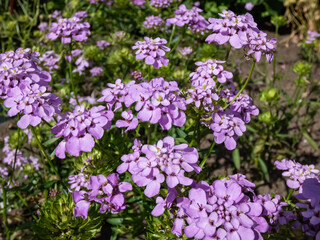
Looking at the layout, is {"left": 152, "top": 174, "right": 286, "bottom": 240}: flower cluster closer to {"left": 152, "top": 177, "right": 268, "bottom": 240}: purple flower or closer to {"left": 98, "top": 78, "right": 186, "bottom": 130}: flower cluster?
{"left": 152, "top": 177, "right": 268, "bottom": 240}: purple flower

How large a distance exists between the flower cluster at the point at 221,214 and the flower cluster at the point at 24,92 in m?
0.77

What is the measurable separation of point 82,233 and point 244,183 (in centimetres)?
98

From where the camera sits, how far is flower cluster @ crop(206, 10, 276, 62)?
145 centimetres

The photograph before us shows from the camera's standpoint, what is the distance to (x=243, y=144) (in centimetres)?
290

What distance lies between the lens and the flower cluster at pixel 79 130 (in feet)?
4.09

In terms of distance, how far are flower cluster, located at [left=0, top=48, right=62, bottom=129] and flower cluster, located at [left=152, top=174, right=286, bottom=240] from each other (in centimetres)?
77

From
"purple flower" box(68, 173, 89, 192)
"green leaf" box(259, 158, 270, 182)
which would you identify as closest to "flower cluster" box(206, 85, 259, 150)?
"purple flower" box(68, 173, 89, 192)

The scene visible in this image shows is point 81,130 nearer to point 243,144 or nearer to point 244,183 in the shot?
point 244,183

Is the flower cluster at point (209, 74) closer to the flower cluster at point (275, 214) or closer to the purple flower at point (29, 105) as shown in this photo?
the flower cluster at point (275, 214)

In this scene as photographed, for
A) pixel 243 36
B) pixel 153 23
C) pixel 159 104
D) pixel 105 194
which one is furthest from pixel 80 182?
pixel 153 23

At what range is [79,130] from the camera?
1.26 m

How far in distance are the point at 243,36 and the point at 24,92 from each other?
1073mm

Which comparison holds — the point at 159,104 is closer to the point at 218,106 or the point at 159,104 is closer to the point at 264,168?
the point at 218,106

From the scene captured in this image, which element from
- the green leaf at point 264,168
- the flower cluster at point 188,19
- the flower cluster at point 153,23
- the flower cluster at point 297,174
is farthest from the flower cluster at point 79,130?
the green leaf at point 264,168
